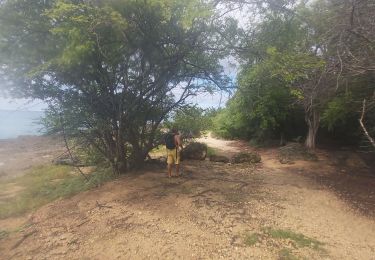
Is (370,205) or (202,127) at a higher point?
(202,127)

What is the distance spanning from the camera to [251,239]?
259 inches

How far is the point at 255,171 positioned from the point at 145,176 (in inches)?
173

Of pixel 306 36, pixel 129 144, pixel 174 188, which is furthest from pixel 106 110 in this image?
pixel 306 36

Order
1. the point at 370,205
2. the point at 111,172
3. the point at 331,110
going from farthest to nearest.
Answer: the point at 331,110
the point at 111,172
the point at 370,205

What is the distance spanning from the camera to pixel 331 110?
13.9m

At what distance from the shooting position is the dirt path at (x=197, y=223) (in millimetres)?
6332

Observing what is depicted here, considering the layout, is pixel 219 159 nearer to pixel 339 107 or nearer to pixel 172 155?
pixel 172 155

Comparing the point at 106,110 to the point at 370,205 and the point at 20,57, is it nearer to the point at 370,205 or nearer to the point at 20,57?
the point at 20,57

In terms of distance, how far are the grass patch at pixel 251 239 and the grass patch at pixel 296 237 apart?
1.09 ft

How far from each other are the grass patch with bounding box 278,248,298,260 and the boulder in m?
9.58

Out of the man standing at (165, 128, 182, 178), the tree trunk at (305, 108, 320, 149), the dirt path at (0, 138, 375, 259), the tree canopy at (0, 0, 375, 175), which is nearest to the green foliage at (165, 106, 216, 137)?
the tree canopy at (0, 0, 375, 175)

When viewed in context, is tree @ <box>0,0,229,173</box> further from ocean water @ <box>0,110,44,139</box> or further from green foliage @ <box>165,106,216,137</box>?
ocean water @ <box>0,110,44,139</box>

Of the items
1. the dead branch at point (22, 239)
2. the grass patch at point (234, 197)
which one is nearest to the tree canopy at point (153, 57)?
the grass patch at point (234, 197)

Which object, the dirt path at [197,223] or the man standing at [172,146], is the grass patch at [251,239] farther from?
the man standing at [172,146]
